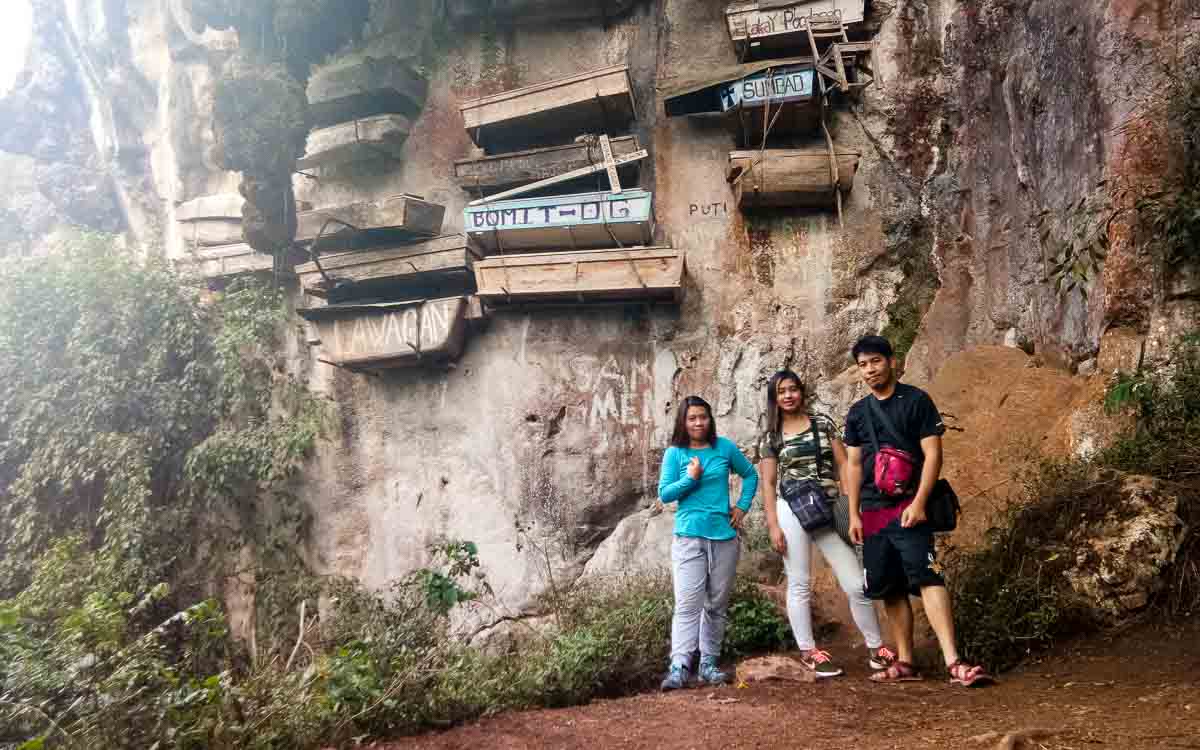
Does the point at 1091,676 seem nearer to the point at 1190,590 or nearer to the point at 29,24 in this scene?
the point at 1190,590

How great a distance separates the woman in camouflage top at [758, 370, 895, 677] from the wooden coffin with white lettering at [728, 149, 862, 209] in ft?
11.9

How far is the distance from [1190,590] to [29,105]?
15.6 metres

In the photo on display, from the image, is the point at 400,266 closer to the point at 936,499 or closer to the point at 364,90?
the point at 364,90

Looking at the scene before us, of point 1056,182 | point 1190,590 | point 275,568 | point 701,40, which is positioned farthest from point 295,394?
point 1190,590

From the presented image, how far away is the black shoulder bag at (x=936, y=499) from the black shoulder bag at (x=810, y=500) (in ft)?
1.60

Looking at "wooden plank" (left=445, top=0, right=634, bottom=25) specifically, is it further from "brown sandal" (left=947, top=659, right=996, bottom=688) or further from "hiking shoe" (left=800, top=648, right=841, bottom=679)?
"brown sandal" (left=947, top=659, right=996, bottom=688)

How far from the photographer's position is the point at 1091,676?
339 centimetres

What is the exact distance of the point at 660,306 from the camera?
792cm

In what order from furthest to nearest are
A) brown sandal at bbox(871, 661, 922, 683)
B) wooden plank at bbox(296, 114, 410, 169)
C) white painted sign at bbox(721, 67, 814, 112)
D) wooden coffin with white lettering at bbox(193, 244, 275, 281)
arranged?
wooden coffin with white lettering at bbox(193, 244, 275, 281), wooden plank at bbox(296, 114, 410, 169), white painted sign at bbox(721, 67, 814, 112), brown sandal at bbox(871, 661, 922, 683)

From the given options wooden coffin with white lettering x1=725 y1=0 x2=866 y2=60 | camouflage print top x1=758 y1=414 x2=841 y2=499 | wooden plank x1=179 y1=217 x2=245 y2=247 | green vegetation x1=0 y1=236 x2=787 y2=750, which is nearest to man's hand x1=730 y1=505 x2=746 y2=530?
camouflage print top x1=758 y1=414 x2=841 y2=499

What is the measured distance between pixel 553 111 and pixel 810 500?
16.8 ft

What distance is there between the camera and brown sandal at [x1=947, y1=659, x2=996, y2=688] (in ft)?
11.3

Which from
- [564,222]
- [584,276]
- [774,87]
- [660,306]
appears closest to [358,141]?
[564,222]

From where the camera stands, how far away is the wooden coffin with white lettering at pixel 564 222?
24.4 ft
